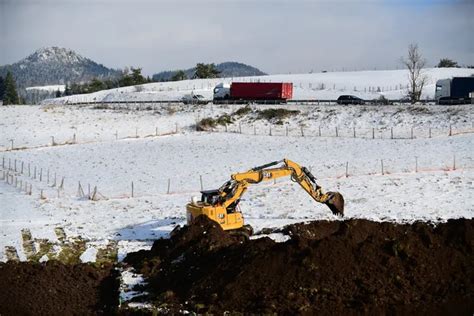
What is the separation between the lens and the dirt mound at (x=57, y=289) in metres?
16.1

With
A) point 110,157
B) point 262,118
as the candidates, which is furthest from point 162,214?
point 262,118

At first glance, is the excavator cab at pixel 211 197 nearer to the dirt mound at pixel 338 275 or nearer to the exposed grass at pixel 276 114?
the dirt mound at pixel 338 275

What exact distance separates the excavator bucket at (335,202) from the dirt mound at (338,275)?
6.04 metres

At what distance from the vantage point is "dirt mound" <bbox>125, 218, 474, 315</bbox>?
14.2 m

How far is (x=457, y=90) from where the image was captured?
204 ft

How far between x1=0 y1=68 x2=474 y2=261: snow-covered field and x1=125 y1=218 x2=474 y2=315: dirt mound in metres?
6.06

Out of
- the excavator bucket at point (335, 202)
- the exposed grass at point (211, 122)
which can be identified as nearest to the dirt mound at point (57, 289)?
the excavator bucket at point (335, 202)

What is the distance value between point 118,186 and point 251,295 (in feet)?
71.6

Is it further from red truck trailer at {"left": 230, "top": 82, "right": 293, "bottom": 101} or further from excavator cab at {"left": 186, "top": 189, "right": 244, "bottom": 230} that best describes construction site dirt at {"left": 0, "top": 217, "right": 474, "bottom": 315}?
red truck trailer at {"left": 230, "top": 82, "right": 293, "bottom": 101}

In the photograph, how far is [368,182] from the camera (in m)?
31.6

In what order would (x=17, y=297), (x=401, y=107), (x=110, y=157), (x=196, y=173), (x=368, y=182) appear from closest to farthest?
(x=17, y=297)
(x=368, y=182)
(x=196, y=173)
(x=110, y=157)
(x=401, y=107)

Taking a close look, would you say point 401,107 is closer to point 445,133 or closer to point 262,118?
point 445,133

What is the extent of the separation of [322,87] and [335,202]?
280ft

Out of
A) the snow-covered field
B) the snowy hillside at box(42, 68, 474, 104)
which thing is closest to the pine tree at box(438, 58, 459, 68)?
the snowy hillside at box(42, 68, 474, 104)
